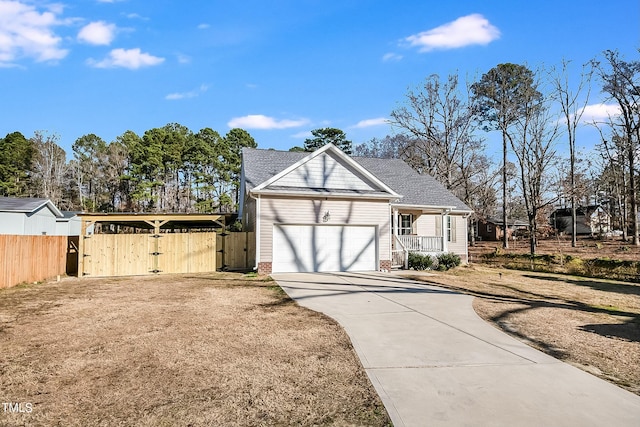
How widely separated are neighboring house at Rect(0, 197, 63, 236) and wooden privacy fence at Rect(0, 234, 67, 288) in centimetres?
788

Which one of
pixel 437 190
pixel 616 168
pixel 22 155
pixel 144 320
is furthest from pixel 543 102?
pixel 22 155

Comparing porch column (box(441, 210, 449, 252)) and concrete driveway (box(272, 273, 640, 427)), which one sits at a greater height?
porch column (box(441, 210, 449, 252))

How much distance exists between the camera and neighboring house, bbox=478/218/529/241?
4603 cm

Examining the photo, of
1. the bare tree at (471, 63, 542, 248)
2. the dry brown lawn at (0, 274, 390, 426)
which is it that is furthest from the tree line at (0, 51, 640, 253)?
the dry brown lawn at (0, 274, 390, 426)

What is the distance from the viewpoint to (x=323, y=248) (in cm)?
1548

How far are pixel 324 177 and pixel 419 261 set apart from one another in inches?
235

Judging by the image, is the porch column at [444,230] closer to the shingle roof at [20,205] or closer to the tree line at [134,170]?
the shingle roof at [20,205]

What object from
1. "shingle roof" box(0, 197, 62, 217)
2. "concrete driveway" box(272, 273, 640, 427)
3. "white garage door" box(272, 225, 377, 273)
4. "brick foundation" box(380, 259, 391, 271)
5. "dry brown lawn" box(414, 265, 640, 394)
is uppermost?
"shingle roof" box(0, 197, 62, 217)

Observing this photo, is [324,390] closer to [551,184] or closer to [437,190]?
[437,190]

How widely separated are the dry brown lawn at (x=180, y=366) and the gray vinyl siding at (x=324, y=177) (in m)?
7.41

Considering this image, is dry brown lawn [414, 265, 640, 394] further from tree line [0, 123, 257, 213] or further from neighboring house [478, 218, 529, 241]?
tree line [0, 123, 257, 213]

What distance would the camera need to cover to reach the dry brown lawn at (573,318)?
5.40 m

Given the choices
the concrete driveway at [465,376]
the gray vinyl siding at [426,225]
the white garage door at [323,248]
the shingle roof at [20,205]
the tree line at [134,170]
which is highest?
the tree line at [134,170]

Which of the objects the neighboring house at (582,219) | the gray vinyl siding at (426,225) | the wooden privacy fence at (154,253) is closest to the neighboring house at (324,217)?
the wooden privacy fence at (154,253)
